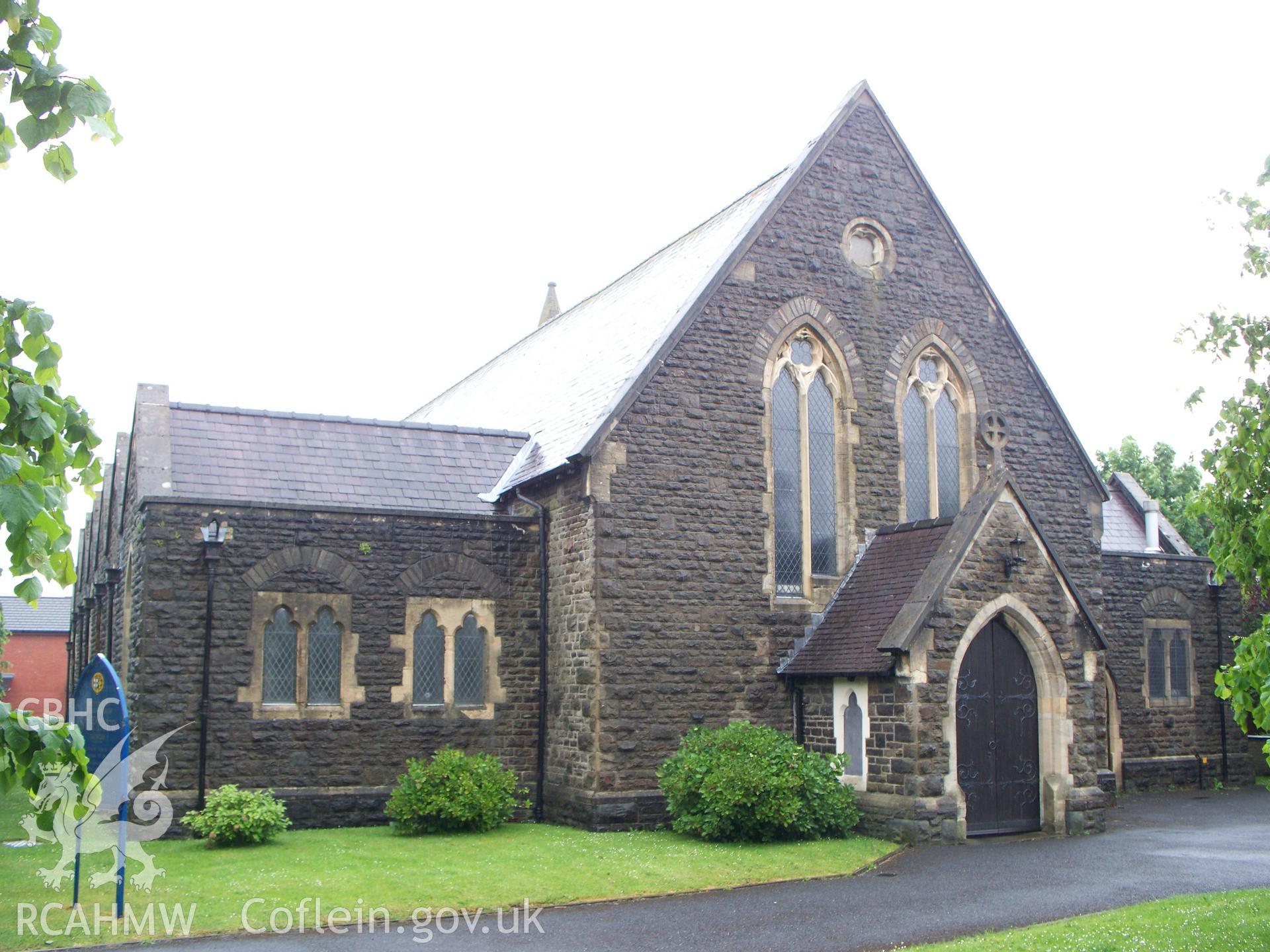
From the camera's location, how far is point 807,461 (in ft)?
63.6

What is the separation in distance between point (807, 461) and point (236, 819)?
1007 centimetres

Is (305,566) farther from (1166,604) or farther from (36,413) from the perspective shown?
(1166,604)

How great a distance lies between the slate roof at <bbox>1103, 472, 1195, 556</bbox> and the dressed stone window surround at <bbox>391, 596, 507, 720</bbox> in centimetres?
1501

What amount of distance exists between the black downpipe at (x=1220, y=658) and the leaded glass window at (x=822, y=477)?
35.8ft

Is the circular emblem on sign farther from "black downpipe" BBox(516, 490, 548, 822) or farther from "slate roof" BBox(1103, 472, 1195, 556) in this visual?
"black downpipe" BBox(516, 490, 548, 822)

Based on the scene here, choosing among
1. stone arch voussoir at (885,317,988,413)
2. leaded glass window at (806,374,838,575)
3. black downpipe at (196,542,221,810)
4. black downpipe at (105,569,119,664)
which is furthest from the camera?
stone arch voussoir at (885,317,988,413)

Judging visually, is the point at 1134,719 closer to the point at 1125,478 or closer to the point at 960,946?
the point at 1125,478

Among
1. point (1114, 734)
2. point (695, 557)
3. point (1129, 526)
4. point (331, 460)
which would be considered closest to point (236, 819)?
point (331, 460)

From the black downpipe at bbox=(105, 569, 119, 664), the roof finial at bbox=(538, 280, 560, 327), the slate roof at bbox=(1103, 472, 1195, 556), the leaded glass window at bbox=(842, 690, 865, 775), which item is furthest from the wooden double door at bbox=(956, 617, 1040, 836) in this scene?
the roof finial at bbox=(538, 280, 560, 327)

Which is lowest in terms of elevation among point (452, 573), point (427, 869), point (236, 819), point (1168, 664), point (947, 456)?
point (427, 869)

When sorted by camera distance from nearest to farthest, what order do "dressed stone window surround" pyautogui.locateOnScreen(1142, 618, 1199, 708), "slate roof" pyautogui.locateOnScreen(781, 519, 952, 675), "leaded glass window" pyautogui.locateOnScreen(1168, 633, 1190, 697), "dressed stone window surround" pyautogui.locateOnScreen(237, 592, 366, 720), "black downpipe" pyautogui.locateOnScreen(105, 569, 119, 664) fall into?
"slate roof" pyautogui.locateOnScreen(781, 519, 952, 675), "dressed stone window surround" pyautogui.locateOnScreen(237, 592, 366, 720), "black downpipe" pyautogui.locateOnScreen(105, 569, 119, 664), "dressed stone window surround" pyautogui.locateOnScreen(1142, 618, 1199, 708), "leaded glass window" pyautogui.locateOnScreen(1168, 633, 1190, 697)

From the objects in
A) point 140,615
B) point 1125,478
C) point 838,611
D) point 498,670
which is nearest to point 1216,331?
point 838,611

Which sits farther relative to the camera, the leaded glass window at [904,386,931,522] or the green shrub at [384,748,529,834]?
the leaded glass window at [904,386,931,522]

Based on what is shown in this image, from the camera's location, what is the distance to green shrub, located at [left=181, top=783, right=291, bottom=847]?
1471 centimetres
